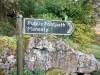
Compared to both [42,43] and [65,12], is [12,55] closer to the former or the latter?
[42,43]

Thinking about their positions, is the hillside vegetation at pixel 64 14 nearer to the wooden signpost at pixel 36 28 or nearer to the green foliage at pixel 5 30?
the green foliage at pixel 5 30

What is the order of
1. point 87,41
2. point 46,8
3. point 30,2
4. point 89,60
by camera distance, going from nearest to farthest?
1. point 89,60
2. point 87,41
3. point 46,8
4. point 30,2

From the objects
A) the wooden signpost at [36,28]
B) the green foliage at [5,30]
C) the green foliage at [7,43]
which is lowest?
the green foliage at [7,43]

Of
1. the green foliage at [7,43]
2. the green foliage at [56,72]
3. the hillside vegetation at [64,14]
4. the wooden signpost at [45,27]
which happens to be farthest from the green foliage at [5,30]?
the wooden signpost at [45,27]

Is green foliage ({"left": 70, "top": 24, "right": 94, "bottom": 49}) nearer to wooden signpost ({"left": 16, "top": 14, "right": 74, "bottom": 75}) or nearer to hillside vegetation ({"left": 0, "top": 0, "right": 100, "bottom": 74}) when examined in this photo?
hillside vegetation ({"left": 0, "top": 0, "right": 100, "bottom": 74})

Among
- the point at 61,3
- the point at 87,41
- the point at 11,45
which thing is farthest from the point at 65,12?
the point at 11,45

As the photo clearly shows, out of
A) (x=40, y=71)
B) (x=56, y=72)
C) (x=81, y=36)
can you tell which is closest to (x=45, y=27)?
(x=40, y=71)

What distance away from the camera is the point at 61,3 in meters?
7.94

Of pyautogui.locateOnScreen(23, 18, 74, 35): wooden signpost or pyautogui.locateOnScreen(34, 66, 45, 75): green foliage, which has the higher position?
pyautogui.locateOnScreen(23, 18, 74, 35): wooden signpost

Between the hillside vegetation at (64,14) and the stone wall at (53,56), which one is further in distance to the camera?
the hillside vegetation at (64,14)

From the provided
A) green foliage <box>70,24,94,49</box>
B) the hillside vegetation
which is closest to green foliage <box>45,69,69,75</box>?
the hillside vegetation

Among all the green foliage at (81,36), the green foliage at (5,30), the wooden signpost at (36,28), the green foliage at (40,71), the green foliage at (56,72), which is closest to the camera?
the wooden signpost at (36,28)

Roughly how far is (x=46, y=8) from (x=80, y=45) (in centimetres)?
187

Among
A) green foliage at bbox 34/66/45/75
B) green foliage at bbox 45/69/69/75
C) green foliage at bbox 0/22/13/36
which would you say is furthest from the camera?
green foliage at bbox 0/22/13/36
